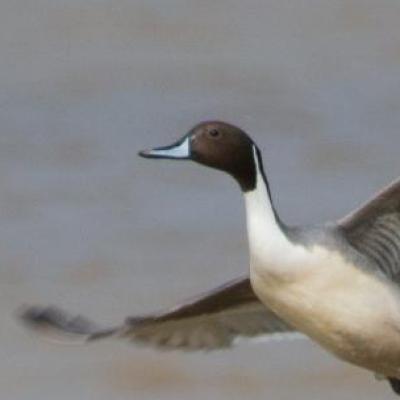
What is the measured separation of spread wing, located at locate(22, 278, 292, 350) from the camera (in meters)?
8.41

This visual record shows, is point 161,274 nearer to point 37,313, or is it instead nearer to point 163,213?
point 163,213

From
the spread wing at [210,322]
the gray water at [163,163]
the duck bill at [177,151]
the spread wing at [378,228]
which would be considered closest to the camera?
the duck bill at [177,151]

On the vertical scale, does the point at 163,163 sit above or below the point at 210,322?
below

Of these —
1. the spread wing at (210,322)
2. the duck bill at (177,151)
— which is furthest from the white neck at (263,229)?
the spread wing at (210,322)

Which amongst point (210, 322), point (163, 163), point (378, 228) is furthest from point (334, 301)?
point (163, 163)

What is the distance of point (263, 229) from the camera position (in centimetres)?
752

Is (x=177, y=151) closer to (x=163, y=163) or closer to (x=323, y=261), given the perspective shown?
(x=323, y=261)

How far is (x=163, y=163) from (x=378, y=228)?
715cm

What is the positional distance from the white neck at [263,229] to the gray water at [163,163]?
13.3ft

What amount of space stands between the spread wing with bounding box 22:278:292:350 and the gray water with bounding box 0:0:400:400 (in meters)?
3.00

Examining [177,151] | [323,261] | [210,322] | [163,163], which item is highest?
[177,151]

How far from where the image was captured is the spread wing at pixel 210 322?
27.6 ft

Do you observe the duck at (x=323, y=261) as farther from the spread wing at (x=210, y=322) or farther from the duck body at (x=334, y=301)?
the spread wing at (x=210, y=322)

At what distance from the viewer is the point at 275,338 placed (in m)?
8.49
